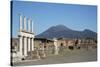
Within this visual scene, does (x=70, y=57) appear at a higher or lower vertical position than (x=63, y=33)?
lower

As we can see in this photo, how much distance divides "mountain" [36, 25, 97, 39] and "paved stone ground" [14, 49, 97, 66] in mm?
195

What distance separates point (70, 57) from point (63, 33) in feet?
1.05

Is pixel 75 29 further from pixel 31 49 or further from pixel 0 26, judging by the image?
pixel 0 26

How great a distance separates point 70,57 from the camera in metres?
2.57

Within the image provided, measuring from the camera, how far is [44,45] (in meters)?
2.45

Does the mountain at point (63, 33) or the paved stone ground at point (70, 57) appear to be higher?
the mountain at point (63, 33)

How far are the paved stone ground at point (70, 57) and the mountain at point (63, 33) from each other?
195 millimetres

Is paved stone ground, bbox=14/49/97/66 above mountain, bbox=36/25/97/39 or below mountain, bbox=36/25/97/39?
below

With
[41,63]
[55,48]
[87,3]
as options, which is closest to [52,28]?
[55,48]

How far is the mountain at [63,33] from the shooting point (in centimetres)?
245

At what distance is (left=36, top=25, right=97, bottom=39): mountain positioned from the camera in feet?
8.05

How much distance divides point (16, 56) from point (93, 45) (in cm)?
105

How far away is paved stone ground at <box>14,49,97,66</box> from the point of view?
243 cm

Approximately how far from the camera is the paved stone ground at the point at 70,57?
7.98ft
